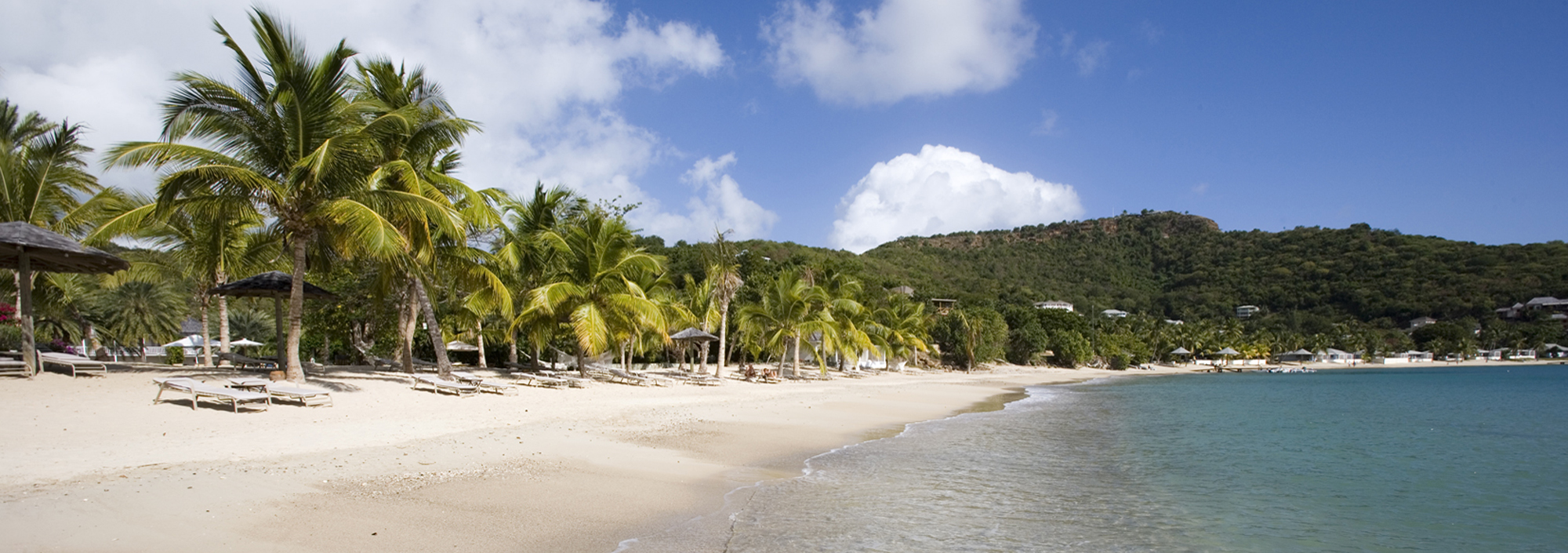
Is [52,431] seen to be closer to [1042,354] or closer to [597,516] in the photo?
[597,516]

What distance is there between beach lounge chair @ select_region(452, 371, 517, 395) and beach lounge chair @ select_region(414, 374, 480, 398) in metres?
0.25

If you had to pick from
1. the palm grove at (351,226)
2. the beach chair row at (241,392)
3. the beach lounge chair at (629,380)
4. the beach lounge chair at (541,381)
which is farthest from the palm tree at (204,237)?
the beach lounge chair at (629,380)

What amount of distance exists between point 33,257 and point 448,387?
20.7 ft

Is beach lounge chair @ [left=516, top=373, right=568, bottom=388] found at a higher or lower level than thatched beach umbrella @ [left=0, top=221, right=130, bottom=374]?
lower

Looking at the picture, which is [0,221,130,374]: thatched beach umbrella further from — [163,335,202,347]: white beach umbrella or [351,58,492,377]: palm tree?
[163,335,202,347]: white beach umbrella

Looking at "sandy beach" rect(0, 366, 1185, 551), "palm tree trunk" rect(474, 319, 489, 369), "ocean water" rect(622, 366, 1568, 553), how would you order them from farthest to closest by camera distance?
1. "palm tree trunk" rect(474, 319, 489, 369)
2. "ocean water" rect(622, 366, 1568, 553)
3. "sandy beach" rect(0, 366, 1185, 551)

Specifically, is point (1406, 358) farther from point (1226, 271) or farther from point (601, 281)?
point (601, 281)

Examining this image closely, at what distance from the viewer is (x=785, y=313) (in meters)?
28.2

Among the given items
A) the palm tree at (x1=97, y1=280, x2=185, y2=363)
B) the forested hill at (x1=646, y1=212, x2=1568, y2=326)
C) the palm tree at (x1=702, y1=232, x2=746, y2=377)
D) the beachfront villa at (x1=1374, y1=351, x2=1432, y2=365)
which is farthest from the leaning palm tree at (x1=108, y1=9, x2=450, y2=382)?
the beachfront villa at (x1=1374, y1=351, x2=1432, y2=365)

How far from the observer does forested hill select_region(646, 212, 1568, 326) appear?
→ 278ft

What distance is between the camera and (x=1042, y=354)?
58.5 m

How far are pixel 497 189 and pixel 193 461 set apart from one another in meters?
10.9

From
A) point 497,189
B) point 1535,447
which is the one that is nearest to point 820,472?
point 497,189

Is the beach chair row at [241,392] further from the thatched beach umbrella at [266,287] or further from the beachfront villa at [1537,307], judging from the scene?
the beachfront villa at [1537,307]
